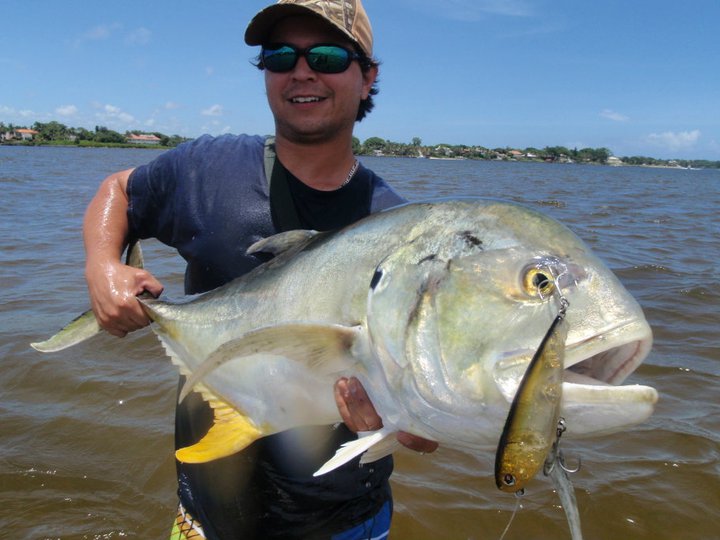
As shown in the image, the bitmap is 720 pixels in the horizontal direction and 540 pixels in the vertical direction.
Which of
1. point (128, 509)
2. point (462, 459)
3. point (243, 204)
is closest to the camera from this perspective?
point (243, 204)

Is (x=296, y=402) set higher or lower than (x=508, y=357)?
lower

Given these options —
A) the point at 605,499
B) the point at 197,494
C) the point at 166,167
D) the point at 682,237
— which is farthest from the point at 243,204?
the point at 682,237

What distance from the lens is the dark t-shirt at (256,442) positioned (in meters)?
2.38

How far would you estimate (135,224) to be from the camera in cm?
261

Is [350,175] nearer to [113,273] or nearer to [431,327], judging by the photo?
[113,273]

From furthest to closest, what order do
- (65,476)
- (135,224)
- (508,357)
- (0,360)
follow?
(0,360) → (65,476) → (135,224) → (508,357)

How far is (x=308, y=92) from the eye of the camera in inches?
96.7

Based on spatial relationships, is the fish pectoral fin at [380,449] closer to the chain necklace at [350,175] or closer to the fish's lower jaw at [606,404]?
the fish's lower jaw at [606,404]

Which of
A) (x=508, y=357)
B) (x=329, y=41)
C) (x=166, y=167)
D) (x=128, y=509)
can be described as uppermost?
(x=329, y=41)

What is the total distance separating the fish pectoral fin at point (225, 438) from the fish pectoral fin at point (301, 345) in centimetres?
43

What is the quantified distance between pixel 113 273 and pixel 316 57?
4.15 ft

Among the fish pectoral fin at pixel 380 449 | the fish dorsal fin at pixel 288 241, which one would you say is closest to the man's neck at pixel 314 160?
the fish dorsal fin at pixel 288 241

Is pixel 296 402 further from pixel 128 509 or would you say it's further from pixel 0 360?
pixel 0 360

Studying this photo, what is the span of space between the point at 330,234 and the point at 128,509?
8.59 ft
